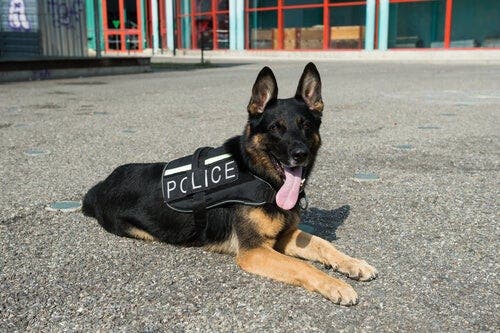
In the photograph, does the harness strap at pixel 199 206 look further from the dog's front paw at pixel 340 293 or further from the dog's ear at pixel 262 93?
the dog's front paw at pixel 340 293

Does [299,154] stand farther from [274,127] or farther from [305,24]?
[305,24]

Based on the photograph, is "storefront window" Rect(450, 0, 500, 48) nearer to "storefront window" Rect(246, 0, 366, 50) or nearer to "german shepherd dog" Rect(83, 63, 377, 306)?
"storefront window" Rect(246, 0, 366, 50)

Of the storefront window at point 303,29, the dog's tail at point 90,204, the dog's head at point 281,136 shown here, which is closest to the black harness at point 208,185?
the dog's head at point 281,136

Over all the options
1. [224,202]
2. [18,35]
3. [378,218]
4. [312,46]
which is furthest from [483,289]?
[312,46]

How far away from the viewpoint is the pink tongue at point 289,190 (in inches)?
131

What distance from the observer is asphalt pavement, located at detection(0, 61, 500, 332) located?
9.09 feet

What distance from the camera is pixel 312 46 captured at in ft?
109

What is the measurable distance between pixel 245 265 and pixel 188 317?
0.62m

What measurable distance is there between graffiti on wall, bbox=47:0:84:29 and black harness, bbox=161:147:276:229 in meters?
18.3

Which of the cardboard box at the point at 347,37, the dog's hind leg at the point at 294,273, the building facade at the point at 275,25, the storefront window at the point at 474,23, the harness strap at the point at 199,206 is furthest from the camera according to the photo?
the cardboard box at the point at 347,37

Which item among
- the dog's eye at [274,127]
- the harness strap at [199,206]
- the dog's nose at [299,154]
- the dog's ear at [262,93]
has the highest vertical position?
the dog's ear at [262,93]

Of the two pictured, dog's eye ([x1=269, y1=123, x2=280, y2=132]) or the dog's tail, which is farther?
the dog's tail

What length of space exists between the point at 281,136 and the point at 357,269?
3.18ft

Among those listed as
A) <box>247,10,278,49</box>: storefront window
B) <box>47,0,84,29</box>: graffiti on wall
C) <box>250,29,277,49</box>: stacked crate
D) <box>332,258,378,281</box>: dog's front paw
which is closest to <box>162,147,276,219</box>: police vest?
<box>332,258,378,281</box>: dog's front paw
